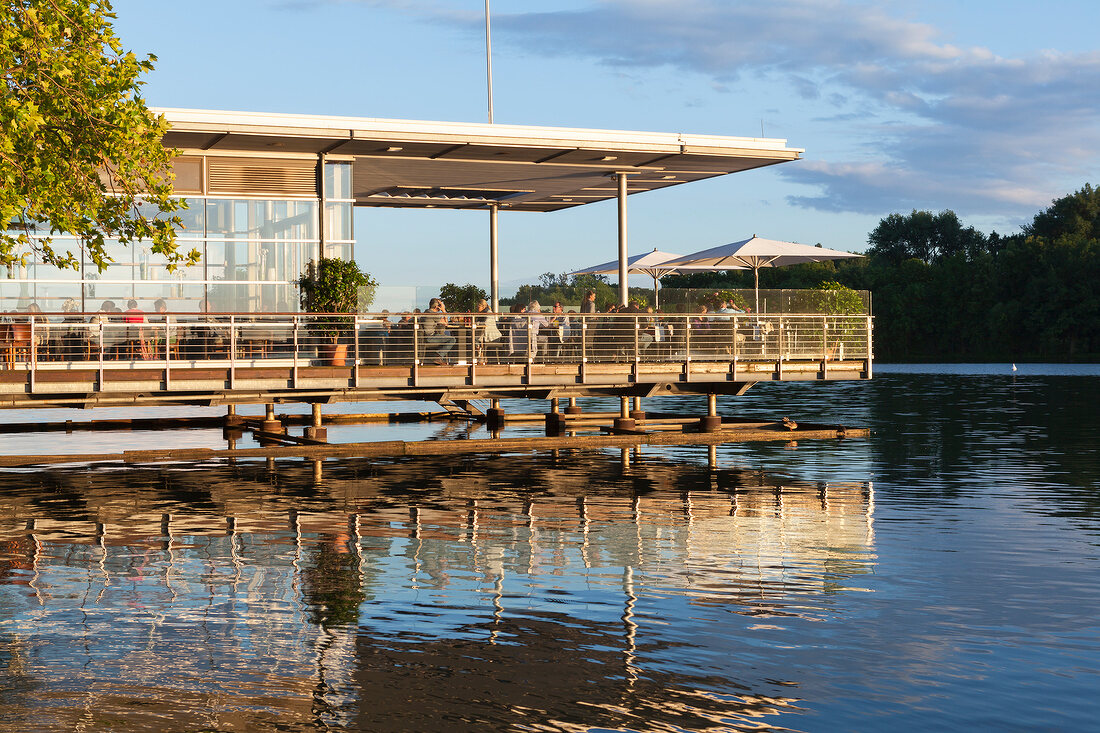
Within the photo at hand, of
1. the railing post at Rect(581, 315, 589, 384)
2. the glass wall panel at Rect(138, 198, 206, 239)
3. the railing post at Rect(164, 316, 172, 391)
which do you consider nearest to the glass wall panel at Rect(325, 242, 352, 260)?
the glass wall panel at Rect(138, 198, 206, 239)

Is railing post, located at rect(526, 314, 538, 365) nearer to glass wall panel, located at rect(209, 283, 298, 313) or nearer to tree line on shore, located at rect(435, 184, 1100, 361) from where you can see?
glass wall panel, located at rect(209, 283, 298, 313)

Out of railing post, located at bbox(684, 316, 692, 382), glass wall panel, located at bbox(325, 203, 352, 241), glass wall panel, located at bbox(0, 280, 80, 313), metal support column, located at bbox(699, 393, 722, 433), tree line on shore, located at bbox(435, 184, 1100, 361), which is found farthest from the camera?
tree line on shore, located at bbox(435, 184, 1100, 361)

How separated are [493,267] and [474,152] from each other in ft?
20.2

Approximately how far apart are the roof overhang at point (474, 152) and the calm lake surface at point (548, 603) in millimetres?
6501

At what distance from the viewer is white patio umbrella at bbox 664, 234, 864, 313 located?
102ft

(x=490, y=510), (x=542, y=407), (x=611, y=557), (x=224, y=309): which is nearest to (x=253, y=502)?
(x=490, y=510)

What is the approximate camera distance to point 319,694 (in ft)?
29.5

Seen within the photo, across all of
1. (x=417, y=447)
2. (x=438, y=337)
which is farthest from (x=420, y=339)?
(x=417, y=447)

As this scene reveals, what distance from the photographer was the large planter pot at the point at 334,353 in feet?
74.3

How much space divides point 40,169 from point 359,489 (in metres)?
7.34

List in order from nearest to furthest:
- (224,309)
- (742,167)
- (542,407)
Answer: (224,309)
(742,167)
(542,407)

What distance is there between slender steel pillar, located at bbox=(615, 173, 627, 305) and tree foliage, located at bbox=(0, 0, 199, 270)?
10928 millimetres

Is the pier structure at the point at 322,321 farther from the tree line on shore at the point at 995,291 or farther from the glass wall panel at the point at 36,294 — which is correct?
the tree line on shore at the point at 995,291

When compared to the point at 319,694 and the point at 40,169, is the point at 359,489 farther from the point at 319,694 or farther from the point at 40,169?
the point at 319,694
